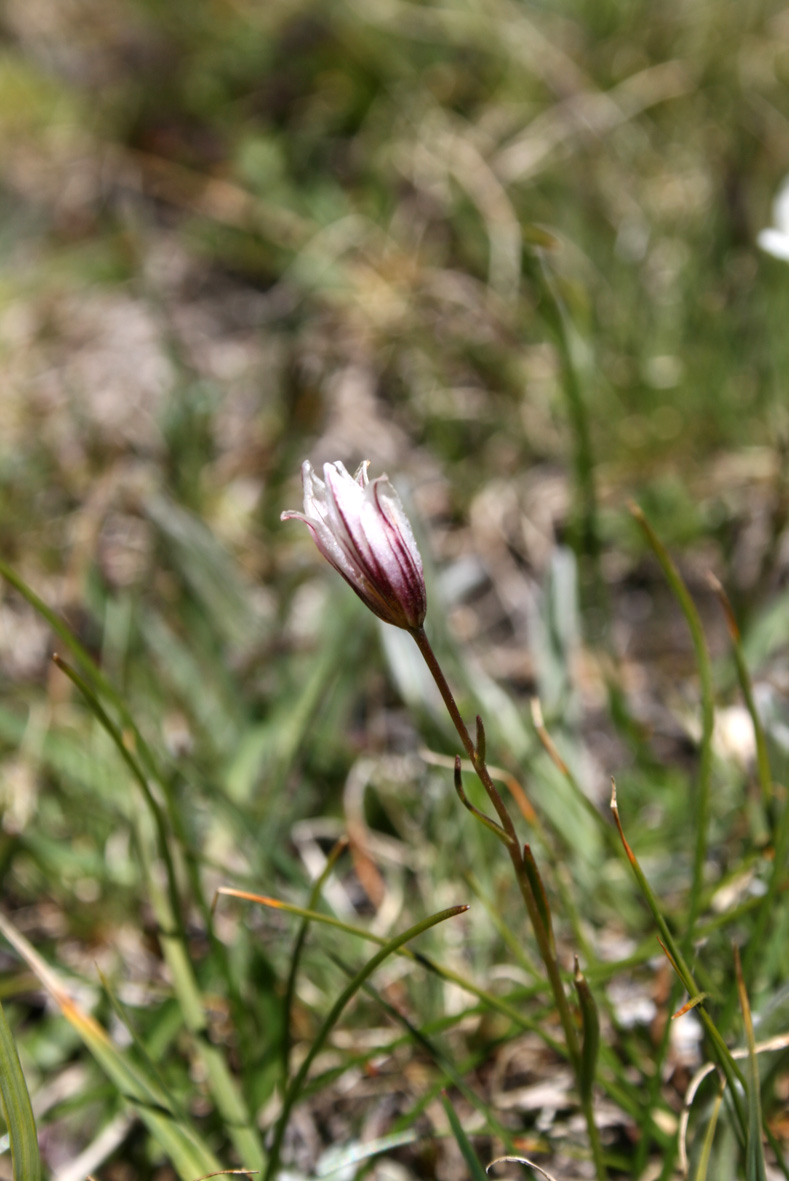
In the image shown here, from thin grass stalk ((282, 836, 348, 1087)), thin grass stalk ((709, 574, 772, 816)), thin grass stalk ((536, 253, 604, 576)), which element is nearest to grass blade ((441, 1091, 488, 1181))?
thin grass stalk ((282, 836, 348, 1087))

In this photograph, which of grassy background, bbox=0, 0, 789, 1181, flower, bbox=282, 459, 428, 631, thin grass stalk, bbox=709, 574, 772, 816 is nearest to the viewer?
flower, bbox=282, 459, 428, 631

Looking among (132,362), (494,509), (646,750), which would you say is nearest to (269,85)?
(132,362)

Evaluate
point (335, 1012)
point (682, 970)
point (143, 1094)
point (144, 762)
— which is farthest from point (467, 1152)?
point (144, 762)

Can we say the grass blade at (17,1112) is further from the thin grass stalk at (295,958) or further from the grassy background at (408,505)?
the thin grass stalk at (295,958)

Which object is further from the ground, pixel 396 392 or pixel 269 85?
pixel 269 85

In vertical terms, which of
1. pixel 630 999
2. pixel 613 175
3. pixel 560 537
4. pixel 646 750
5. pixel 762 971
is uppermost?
pixel 613 175

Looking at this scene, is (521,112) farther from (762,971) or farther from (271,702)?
(762,971)

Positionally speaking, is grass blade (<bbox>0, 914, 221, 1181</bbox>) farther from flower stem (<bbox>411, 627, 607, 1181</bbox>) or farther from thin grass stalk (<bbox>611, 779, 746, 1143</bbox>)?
thin grass stalk (<bbox>611, 779, 746, 1143</bbox>)
